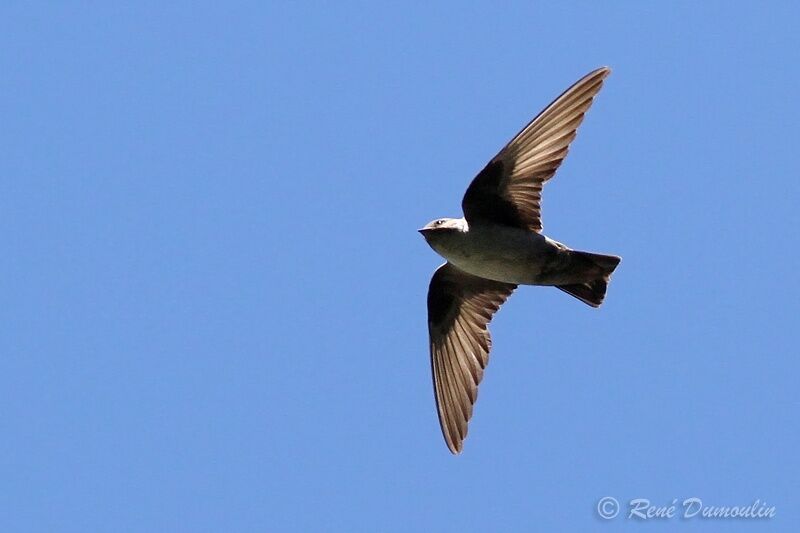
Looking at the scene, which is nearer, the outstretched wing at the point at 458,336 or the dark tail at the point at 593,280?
the dark tail at the point at 593,280

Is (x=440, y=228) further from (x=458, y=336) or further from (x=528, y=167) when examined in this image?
(x=458, y=336)

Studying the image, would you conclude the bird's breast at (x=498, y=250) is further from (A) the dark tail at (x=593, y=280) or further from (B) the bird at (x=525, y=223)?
(A) the dark tail at (x=593, y=280)

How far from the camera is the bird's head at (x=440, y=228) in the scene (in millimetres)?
10219

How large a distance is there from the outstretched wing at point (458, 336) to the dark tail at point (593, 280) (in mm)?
877

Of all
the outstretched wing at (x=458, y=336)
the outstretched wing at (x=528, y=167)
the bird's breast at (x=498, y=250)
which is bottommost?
the outstretched wing at (x=458, y=336)

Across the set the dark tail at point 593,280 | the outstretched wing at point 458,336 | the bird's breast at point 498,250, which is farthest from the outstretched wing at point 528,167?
the outstretched wing at point 458,336

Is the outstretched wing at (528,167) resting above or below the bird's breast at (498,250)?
above

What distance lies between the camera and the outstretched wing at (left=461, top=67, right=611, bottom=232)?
10227 millimetres

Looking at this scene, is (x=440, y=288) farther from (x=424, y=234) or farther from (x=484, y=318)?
(x=424, y=234)

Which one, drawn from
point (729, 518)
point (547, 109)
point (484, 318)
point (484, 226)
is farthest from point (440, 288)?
point (729, 518)

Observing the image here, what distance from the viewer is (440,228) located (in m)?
10.2

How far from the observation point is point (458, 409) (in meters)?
11.4

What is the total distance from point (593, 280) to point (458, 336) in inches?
54.4

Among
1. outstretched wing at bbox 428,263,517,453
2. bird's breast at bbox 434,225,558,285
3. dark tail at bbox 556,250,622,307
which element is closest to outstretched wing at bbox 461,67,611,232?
bird's breast at bbox 434,225,558,285
